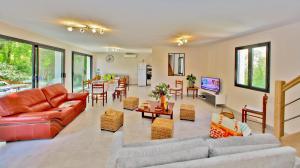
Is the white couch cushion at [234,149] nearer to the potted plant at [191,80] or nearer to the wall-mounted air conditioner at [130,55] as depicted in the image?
the potted plant at [191,80]

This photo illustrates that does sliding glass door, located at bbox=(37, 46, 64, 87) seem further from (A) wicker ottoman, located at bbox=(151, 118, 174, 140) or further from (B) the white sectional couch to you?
(B) the white sectional couch

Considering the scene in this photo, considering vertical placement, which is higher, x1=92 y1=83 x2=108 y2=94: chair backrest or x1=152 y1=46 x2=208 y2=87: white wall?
x1=152 y1=46 x2=208 y2=87: white wall

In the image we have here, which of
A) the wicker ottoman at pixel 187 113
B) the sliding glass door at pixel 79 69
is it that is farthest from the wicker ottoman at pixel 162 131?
the sliding glass door at pixel 79 69

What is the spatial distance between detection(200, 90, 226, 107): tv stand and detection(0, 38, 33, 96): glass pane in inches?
246

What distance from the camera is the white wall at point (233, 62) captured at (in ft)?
12.6

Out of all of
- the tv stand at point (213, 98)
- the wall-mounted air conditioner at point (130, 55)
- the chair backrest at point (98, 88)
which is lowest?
the tv stand at point (213, 98)

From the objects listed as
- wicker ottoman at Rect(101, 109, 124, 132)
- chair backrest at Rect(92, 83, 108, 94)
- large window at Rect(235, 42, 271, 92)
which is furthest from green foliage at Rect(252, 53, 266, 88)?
chair backrest at Rect(92, 83, 108, 94)

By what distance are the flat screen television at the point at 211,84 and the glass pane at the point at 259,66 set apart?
5.50 feet

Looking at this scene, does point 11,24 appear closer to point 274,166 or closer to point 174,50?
point 274,166

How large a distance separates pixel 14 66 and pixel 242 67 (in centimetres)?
672

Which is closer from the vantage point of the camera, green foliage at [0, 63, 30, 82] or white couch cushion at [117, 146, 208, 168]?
white couch cushion at [117, 146, 208, 168]

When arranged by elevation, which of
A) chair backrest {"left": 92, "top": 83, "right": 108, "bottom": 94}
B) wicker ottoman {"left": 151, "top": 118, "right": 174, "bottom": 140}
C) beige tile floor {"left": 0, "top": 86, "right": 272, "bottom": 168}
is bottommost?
beige tile floor {"left": 0, "top": 86, "right": 272, "bottom": 168}

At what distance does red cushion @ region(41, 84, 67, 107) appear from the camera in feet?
15.9

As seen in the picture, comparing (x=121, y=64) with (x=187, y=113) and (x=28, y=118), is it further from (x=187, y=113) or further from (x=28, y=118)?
(x=28, y=118)
